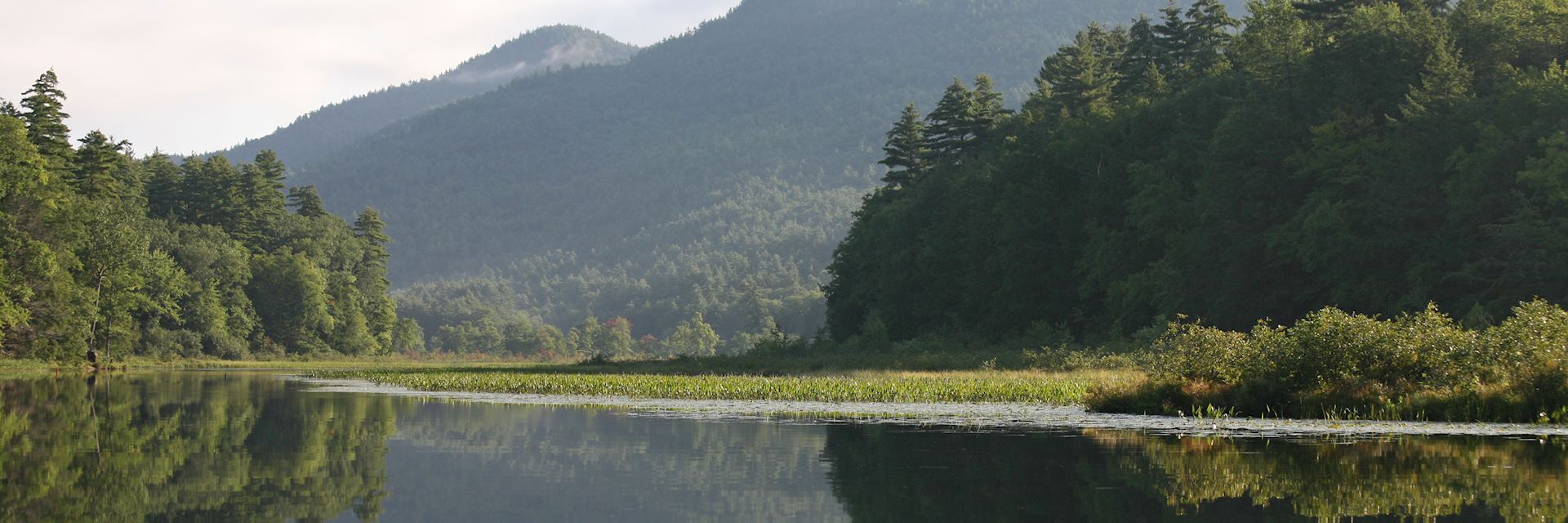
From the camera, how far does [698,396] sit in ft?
171

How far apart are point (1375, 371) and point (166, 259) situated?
99.6 metres

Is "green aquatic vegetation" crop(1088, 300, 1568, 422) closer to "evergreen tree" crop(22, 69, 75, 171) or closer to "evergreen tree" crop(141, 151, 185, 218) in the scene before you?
"evergreen tree" crop(22, 69, 75, 171)

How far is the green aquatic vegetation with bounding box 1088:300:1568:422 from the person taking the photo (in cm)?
3422

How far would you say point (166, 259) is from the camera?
113 metres

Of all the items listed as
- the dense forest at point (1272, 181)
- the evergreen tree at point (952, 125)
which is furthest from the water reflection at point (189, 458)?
the evergreen tree at point (952, 125)

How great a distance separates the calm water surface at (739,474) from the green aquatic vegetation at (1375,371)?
5703mm

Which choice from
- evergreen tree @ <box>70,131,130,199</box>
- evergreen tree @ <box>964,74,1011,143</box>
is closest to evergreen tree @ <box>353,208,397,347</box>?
evergreen tree @ <box>70,131,130,199</box>

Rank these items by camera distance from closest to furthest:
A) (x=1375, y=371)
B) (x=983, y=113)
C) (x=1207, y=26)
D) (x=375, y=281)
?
1. (x=1375, y=371)
2. (x=1207, y=26)
3. (x=983, y=113)
4. (x=375, y=281)

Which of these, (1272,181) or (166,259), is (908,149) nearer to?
(1272,181)

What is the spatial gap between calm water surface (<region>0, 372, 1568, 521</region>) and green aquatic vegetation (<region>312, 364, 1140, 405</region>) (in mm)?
12046

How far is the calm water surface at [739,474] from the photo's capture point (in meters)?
19.3

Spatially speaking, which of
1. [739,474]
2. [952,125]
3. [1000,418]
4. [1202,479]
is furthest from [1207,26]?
[739,474]

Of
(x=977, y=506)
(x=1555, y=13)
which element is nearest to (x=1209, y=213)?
(x=1555, y=13)

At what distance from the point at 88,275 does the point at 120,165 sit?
111 ft
